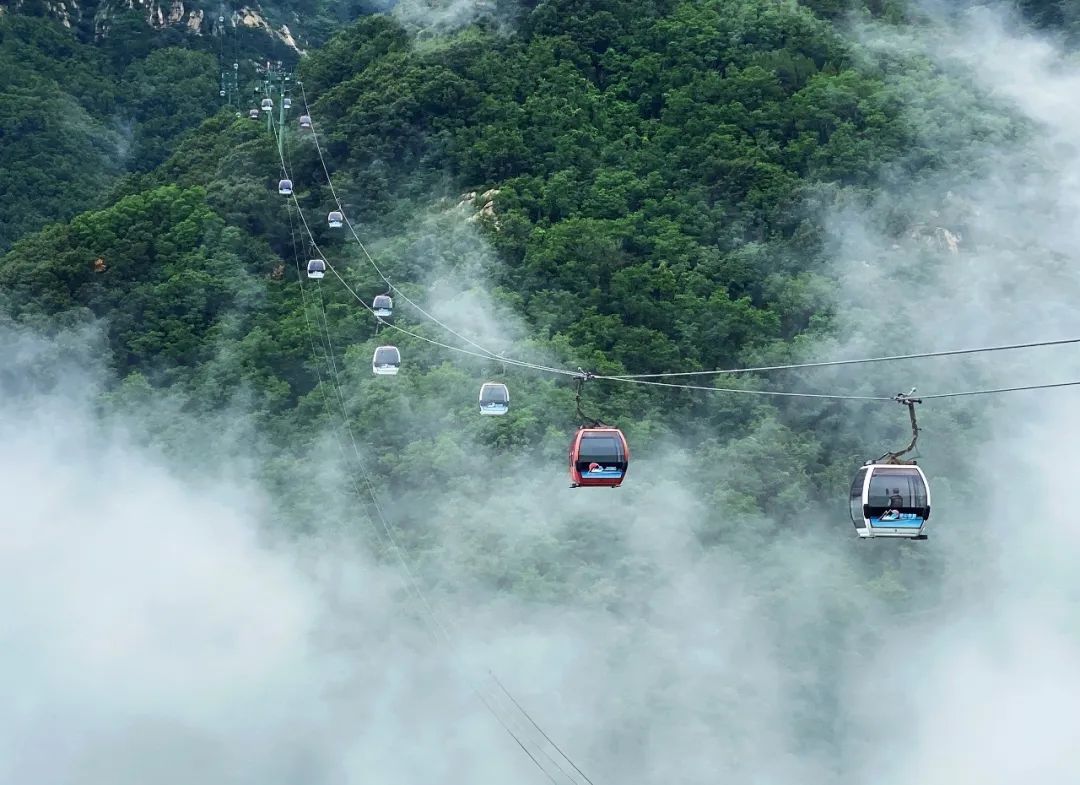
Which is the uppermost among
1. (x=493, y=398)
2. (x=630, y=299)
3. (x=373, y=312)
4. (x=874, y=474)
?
(x=630, y=299)

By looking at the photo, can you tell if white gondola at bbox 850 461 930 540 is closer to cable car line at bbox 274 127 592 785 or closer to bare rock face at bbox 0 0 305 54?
cable car line at bbox 274 127 592 785

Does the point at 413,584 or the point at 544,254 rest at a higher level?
the point at 544,254

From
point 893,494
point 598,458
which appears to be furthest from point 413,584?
point 893,494

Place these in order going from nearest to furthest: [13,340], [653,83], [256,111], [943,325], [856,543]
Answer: [856,543] → [943,325] → [13,340] → [653,83] → [256,111]

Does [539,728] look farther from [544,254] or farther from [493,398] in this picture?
[493,398]

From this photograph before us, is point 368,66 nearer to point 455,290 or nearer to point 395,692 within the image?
point 455,290

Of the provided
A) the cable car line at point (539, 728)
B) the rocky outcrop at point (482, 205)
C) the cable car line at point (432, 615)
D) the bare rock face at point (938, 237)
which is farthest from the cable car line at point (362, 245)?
the bare rock face at point (938, 237)

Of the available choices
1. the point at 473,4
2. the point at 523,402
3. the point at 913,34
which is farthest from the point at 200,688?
the point at 913,34
